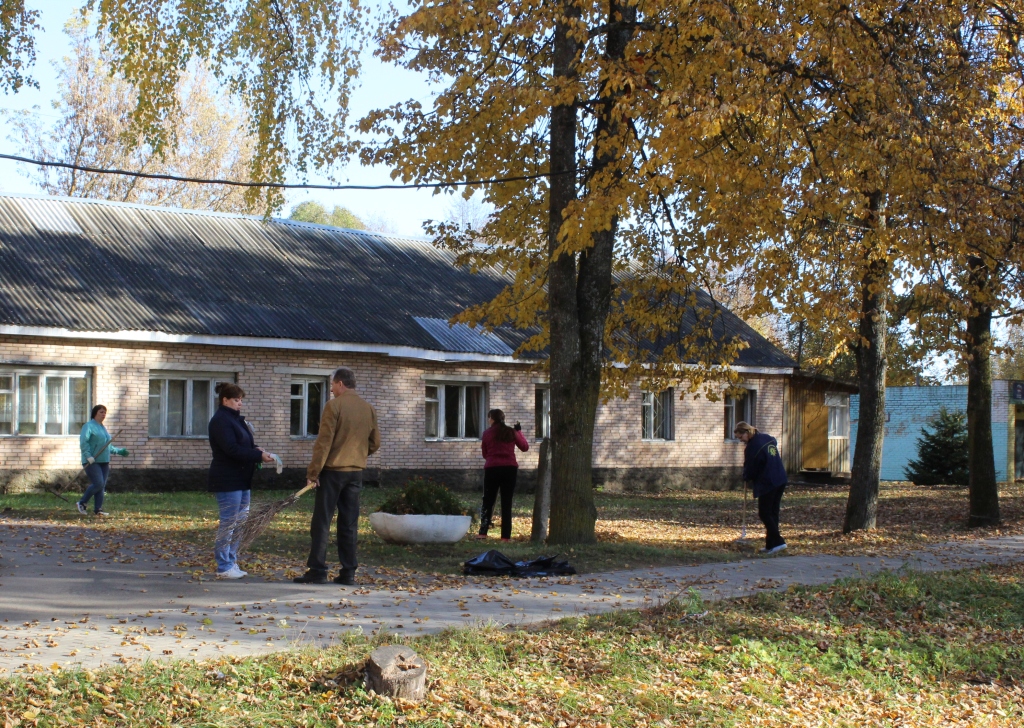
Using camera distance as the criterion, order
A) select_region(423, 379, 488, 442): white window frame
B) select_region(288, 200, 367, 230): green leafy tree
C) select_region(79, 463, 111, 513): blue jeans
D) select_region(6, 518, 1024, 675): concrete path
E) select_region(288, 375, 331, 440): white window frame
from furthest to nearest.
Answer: select_region(288, 200, 367, 230): green leafy tree, select_region(423, 379, 488, 442): white window frame, select_region(288, 375, 331, 440): white window frame, select_region(79, 463, 111, 513): blue jeans, select_region(6, 518, 1024, 675): concrete path

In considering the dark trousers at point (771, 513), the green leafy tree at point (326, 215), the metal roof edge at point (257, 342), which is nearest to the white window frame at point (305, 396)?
the metal roof edge at point (257, 342)

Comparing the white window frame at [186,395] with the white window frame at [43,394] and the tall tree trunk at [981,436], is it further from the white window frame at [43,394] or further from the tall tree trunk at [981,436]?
the tall tree trunk at [981,436]

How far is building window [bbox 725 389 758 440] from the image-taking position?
30594mm

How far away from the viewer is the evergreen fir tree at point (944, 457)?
100.0ft

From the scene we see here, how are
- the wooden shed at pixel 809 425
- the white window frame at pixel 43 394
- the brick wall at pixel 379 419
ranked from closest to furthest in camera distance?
the white window frame at pixel 43 394 < the brick wall at pixel 379 419 < the wooden shed at pixel 809 425

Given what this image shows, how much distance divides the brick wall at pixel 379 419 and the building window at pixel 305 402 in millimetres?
327

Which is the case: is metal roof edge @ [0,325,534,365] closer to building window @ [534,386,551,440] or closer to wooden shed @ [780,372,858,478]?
building window @ [534,386,551,440]

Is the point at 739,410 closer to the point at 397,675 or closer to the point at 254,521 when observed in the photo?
the point at 254,521

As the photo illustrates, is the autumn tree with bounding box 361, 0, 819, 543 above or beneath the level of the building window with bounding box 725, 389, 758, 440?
above

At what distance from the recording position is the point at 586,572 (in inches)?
436

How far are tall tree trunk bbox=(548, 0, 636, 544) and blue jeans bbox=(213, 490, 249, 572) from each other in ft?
13.5

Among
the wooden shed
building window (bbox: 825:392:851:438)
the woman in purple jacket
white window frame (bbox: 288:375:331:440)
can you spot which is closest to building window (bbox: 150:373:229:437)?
white window frame (bbox: 288:375:331:440)

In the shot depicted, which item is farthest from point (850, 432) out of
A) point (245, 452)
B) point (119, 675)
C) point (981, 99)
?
point (119, 675)

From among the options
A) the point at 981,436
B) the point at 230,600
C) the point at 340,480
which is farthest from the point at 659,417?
the point at 230,600
